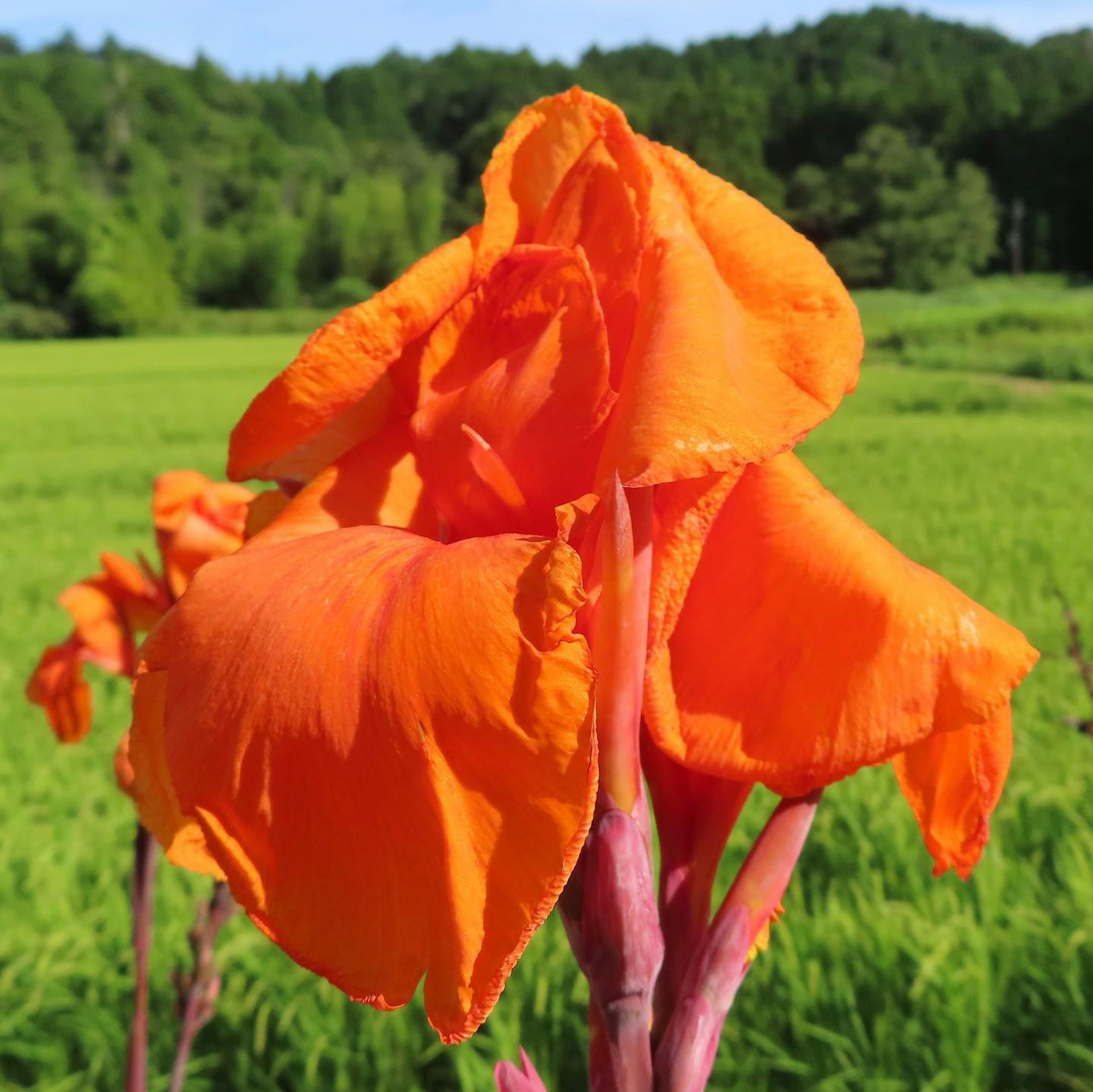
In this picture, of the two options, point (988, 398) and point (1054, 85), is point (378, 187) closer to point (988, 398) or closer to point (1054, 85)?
point (1054, 85)

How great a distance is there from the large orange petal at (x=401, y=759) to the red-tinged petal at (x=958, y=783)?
0.15 meters

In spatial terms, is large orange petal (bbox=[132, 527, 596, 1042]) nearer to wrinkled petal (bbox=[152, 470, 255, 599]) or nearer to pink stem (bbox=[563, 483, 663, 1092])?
pink stem (bbox=[563, 483, 663, 1092])

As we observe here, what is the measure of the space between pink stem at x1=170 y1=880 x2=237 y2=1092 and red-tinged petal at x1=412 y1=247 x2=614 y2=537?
21.7 inches

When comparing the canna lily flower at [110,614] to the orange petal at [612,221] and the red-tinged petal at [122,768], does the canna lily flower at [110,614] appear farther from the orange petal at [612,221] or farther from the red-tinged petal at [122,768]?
the orange petal at [612,221]

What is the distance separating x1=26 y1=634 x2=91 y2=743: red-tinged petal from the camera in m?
0.87

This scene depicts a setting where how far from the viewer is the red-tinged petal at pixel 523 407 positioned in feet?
1.03

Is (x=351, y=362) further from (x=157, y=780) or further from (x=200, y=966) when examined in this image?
(x=200, y=966)

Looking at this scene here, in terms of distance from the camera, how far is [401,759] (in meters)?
0.26

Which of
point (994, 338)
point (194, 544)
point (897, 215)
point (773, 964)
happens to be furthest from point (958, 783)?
point (897, 215)

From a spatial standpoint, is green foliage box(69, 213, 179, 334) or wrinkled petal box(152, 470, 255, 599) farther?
green foliage box(69, 213, 179, 334)

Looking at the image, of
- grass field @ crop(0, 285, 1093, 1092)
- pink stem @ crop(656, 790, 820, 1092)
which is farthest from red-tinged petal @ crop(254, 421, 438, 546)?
grass field @ crop(0, 285, 1093, 1092)

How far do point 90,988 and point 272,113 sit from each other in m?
37.3

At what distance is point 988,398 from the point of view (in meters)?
8.55

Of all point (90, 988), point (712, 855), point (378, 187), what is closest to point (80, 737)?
point (712, 855)
